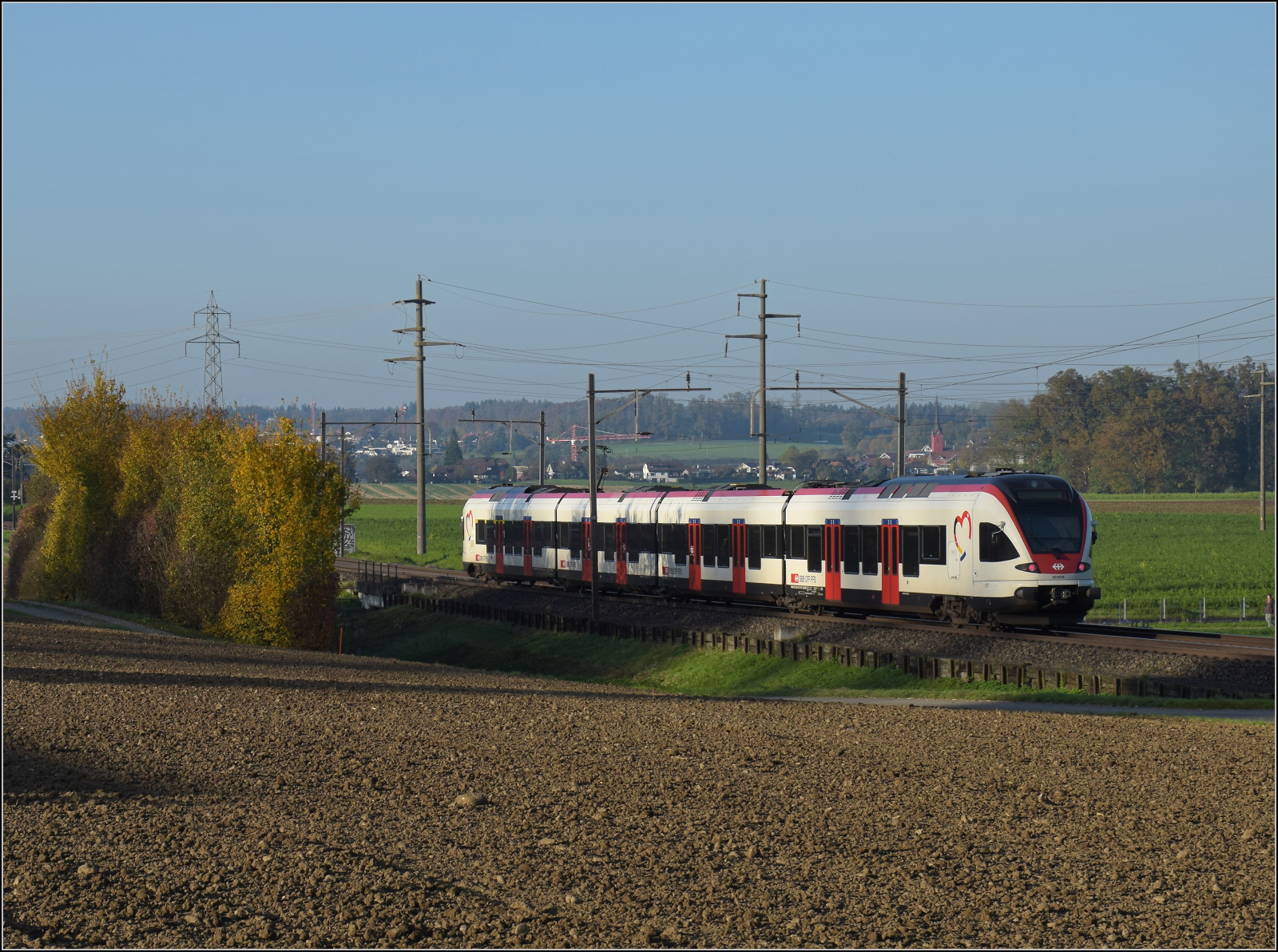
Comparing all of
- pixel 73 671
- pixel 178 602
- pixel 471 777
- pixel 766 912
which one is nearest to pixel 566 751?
pixel 471 777

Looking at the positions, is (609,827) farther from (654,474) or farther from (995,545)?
(654,474)

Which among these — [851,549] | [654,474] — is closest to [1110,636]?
[851,549]

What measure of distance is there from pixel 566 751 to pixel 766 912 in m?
7.22

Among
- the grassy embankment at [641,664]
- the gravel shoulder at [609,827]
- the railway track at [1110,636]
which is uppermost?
the railway track at [1110,636]

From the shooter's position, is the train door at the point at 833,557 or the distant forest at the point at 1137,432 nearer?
the train door at the point at 833,557

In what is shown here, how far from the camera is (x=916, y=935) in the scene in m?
9.38

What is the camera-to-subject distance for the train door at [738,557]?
4262cm

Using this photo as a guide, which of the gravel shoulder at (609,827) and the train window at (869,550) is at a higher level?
the train window at (869,550)

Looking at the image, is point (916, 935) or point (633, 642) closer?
point (916, 935)

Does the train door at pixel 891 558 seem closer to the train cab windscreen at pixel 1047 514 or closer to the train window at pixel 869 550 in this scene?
the train window at pixel 869 550

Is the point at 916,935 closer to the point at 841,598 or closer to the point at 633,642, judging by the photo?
the point at 841,598

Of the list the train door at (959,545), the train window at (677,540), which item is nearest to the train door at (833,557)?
the train door at (959,545)

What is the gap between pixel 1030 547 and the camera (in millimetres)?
30609

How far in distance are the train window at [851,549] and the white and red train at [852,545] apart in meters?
0.04
